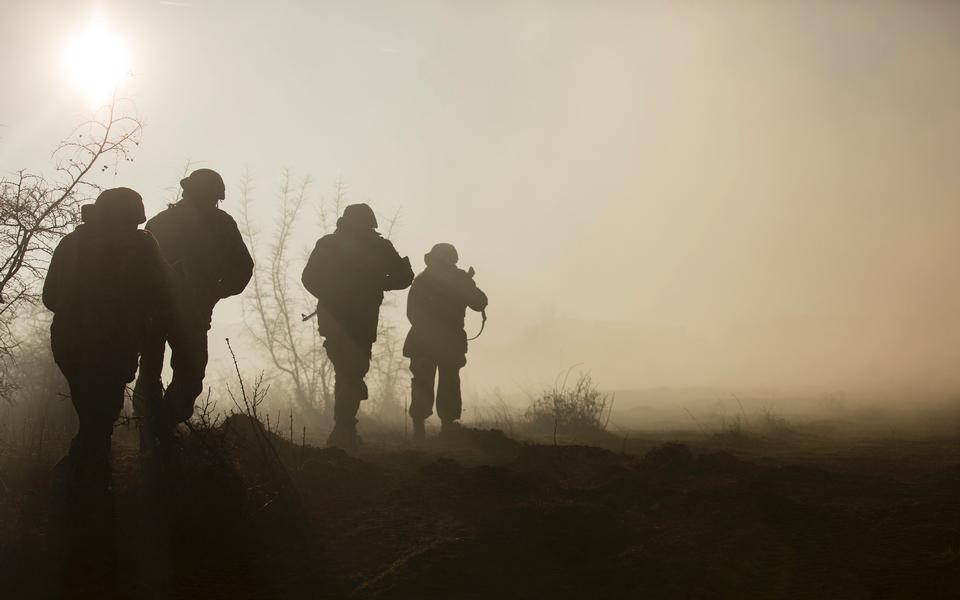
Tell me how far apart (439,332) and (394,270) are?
73.2 inches

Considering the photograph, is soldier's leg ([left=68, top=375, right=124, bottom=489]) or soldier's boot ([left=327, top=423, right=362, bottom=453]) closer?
soldier's leg ([left=68, top=375, right=124, bottom=489])

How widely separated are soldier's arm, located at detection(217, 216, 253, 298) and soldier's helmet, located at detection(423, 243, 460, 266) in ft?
15.0

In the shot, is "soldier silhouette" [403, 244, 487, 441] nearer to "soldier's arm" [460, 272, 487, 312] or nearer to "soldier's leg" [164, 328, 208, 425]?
"soldier's arm" [460, 272, 487, 312]

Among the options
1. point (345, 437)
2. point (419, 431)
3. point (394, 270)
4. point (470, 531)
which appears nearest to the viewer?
point (470, 531)

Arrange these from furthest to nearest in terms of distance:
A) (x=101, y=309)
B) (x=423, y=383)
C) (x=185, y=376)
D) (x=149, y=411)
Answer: (x=423, y=383) < (x=185, y=376) < (x=149, y=411) < (x=101, y=309)

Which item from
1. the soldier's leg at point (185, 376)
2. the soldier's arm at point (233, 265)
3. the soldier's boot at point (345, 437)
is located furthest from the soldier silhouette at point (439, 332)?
the soldier's leg at point (185, 376)

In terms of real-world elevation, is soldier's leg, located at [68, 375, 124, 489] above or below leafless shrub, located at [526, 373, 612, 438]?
below

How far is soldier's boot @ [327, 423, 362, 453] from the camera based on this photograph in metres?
8.67

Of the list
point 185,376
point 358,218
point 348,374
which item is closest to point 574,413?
point 348,374

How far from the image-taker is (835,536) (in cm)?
452

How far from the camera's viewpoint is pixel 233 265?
6887 mm

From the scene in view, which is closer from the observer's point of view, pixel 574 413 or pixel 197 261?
pixel 197 261

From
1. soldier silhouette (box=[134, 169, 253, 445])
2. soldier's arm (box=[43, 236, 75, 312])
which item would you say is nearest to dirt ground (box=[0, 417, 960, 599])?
soldier silhouette (box=[134, 169, 253, 445])

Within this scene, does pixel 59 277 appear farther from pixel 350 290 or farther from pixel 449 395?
pixel 449 395
